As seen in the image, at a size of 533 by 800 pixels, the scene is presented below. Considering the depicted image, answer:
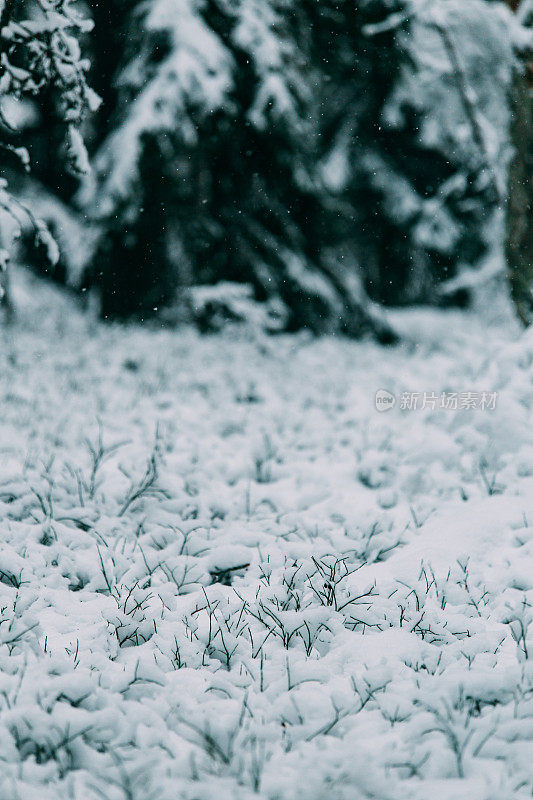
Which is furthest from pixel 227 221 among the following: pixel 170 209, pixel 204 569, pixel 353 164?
pixel 204 569

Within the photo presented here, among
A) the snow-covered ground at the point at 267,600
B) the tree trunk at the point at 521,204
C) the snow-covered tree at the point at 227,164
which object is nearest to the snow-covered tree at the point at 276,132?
the snow-covered tree at the point at 227,164

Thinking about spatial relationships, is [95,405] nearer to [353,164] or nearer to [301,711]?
[301,711]

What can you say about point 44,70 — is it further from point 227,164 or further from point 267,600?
point 227,164

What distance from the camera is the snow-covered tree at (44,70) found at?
3.31 m

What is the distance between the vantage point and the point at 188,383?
21.7 feet

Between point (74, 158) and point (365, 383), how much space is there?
4.18 meters

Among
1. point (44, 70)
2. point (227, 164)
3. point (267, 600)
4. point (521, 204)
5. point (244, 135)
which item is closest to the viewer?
point (267, 600)

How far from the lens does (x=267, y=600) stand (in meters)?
2.68

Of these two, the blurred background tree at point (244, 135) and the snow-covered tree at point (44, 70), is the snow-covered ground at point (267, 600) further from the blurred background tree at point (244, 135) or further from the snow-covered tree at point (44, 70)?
the blurred background tree at point (244, 135)

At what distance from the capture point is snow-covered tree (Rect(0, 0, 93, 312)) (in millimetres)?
3312

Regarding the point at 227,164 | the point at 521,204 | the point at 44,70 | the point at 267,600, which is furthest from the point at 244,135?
the point at 267,600

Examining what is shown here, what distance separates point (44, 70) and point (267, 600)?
2844 mm

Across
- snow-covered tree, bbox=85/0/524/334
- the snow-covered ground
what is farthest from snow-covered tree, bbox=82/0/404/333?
the snow-covered ground

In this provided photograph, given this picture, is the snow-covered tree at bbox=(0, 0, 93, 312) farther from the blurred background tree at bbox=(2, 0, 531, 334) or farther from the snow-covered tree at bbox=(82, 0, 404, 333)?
the snow-covered tree at bbox=(82, 0, 404, 333)
